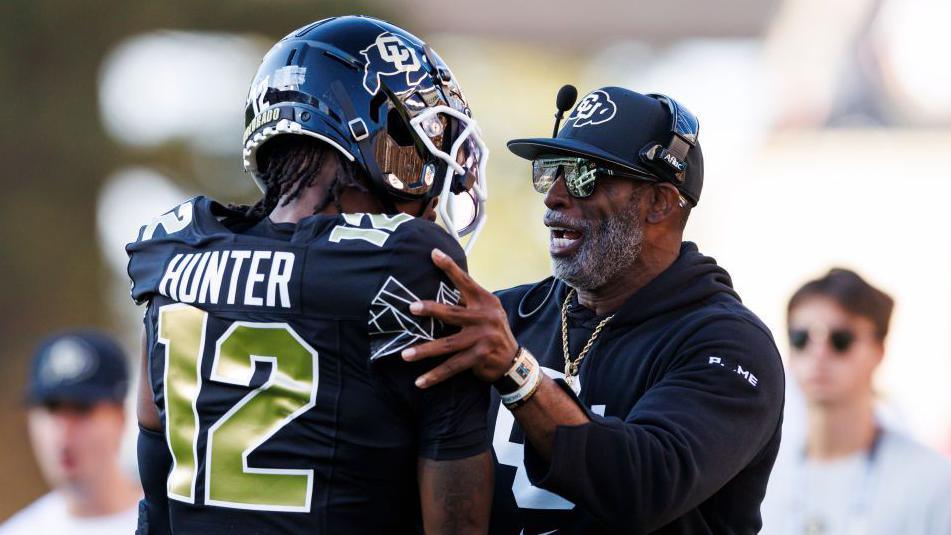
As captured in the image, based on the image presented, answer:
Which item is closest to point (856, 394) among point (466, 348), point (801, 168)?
point (466, 348)

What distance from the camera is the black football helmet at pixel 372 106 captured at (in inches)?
114

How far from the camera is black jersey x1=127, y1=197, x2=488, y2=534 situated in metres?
2.66

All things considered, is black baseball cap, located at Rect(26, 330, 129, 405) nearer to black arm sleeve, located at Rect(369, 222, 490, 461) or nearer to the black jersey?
the black jersey

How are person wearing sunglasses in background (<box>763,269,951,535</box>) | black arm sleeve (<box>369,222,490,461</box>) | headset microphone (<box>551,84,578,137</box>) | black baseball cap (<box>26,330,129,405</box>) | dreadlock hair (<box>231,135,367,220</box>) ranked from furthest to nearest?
1. black baseball cap (<box>26,330,129,405</box>)
2. person wearing sunglasses in background (<box>763,269,951,535</box>)
3. headset microphone (<box>551,84,578,137</box>)
4. dreadlock hair (<box>231,135,367,220</box>)
5. black arm sleeve (<box>369,222,490,461</box>)

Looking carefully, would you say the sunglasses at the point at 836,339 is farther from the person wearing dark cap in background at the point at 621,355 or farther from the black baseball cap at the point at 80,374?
the black baseball cap at the point at 80,374

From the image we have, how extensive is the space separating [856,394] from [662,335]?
268 centimetres

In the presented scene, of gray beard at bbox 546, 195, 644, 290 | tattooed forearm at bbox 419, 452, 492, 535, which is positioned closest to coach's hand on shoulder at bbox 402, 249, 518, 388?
tattooed forearm at bbox 419, 452, 492, 535

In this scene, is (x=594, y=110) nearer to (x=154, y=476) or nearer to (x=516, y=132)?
(x=154, y=476)

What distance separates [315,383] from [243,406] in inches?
6.5

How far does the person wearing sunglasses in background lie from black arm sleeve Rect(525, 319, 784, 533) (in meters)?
2.42

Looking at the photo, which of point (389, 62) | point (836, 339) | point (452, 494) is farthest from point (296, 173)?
point (836, 339)

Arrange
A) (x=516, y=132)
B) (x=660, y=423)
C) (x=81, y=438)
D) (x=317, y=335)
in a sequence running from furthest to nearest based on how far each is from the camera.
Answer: (x=516, y=132), (x=81, y=438), (x=660, y=423), (x=317, y=335)

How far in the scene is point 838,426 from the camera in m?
5.96

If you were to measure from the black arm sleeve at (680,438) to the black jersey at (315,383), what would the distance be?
368mm
